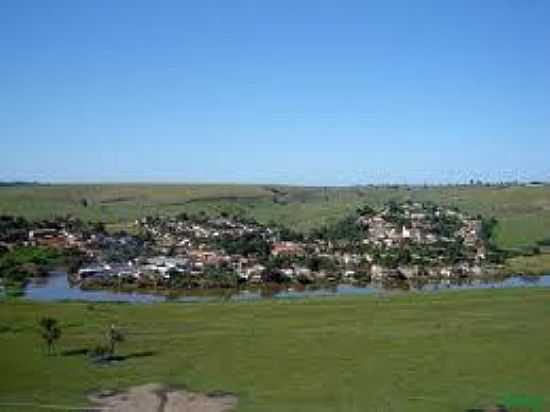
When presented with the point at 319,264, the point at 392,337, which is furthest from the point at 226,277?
the point at 392,337

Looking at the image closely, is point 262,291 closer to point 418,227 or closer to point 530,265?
point 530,265

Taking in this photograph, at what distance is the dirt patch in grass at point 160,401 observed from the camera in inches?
1772

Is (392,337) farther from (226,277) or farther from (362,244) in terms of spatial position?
(362,244)

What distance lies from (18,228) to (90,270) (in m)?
44.2

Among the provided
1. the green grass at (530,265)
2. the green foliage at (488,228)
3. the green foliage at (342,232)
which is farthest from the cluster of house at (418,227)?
the green grass at (530,265)

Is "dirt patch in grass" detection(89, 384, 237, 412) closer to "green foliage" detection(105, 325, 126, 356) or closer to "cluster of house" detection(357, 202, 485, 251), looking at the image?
"green foliage" detection(105, 325, 126, 356)

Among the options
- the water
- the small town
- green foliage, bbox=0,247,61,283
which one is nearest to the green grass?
the small town

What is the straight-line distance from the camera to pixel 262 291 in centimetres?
10231

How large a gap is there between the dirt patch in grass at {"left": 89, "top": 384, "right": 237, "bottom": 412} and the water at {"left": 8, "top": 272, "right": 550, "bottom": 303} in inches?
1736

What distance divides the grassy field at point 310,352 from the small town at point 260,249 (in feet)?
80.4

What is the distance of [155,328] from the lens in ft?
235

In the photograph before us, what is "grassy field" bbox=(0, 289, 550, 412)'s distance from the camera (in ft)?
156

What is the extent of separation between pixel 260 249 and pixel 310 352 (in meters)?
71.0

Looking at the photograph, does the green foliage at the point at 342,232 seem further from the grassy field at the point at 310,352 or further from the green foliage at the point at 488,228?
the grassy field at the point at 310,352
